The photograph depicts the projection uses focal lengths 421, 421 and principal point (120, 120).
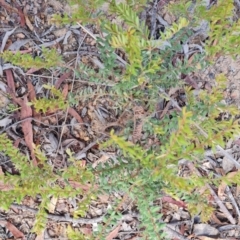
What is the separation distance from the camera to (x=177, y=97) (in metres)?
1.55

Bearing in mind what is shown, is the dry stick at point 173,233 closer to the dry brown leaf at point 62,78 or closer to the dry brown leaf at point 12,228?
the dry brown leaf at point 12,228

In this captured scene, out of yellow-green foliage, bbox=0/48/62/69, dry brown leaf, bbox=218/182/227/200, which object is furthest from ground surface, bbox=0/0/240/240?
yellow-green foliage, bbox=0/48/62/69

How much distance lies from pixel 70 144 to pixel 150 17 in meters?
0.56

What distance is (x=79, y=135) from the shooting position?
61.4 inches

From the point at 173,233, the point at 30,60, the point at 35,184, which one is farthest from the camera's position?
the point at 173,233

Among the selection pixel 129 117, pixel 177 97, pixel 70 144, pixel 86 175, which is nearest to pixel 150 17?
pixel 177 97

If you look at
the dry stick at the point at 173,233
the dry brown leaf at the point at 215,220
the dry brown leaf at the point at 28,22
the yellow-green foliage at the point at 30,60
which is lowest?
the dry stick at the point at 173,233

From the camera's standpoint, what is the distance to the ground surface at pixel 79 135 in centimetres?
154

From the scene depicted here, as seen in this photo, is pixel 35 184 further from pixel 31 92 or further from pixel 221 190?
pixel 221 190

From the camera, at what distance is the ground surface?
1538 millimetres

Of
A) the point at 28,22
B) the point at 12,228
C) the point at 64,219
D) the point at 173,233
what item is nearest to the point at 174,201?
A: the point at 173,233

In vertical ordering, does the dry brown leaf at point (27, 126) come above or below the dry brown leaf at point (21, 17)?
below

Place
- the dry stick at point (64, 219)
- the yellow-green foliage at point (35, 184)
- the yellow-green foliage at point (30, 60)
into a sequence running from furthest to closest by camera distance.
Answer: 1. the dry stick at point (64, 219)
2. the yellow-green foliage at point (30, 60)
3. the yellow-green foliage at point (35, 184)

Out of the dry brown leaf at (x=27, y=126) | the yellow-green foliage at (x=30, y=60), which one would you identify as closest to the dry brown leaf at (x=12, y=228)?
the dry brown leaf at (x=27, y=126)
